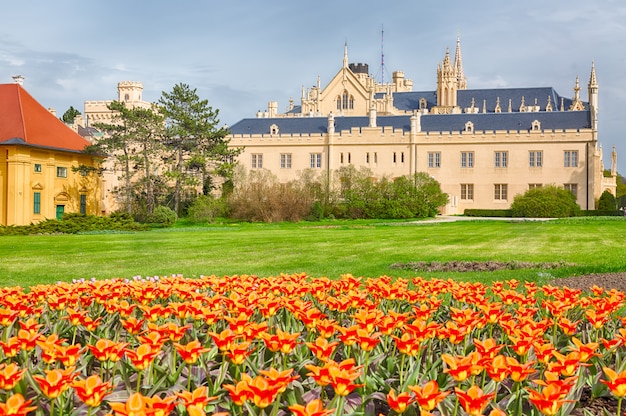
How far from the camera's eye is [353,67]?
328 feet

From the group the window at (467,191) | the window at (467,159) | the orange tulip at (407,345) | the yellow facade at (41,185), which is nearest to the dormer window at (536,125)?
the window at (467,159)

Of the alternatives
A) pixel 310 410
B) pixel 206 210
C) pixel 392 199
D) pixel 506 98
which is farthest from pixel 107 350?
pixel 506 98

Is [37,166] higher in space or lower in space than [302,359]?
higher

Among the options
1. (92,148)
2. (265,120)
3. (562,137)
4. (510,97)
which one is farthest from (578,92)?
(92,148)

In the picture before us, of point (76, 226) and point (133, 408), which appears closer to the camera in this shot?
point (133, 408)

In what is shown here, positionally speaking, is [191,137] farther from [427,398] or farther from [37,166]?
[427,398]

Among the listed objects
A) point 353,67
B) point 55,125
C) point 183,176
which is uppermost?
point 353,67

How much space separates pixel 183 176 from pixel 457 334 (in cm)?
4358

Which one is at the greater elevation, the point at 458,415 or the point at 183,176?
the point at 183,176

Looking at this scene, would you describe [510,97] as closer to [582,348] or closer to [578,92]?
[578,92]

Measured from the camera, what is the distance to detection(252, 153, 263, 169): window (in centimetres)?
6600

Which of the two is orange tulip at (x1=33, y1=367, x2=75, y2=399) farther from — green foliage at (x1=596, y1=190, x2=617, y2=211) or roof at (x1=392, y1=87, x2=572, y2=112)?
roof at (x1=392, y1=87, x2=572, y2=112)

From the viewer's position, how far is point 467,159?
205ft

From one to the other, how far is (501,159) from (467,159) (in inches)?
121
